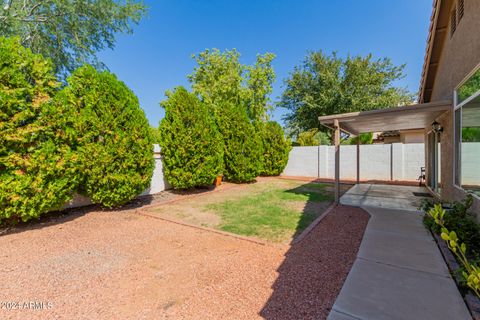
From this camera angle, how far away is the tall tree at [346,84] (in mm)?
18391

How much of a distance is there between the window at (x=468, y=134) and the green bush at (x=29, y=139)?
817 cm

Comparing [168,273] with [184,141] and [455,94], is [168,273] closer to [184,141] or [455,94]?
[184,141]

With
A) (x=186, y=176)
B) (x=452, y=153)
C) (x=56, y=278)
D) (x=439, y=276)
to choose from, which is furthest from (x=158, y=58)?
(x=439, y=276)

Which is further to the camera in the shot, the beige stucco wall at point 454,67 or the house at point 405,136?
the house at point 405,136

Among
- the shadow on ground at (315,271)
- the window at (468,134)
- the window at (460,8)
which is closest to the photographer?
the shadow on ground at (315,271)

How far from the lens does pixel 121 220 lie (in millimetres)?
5594

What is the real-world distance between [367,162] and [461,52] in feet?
31.1

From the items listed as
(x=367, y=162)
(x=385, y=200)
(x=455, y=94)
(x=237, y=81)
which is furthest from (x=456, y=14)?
(x=237, y=81)

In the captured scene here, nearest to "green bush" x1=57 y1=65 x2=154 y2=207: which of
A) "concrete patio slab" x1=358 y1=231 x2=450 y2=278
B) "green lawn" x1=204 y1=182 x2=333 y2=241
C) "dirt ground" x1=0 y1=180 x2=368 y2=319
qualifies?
"dirt ground" x1=0 y1=180 x2=368 y2=319

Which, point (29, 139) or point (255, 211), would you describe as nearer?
point (29, 139)

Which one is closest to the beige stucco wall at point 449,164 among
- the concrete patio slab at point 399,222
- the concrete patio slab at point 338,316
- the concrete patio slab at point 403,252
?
the concrete patio slab at point 399,222

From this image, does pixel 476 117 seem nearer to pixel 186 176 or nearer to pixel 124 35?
pixel 186 176

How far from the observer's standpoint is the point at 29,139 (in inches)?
179

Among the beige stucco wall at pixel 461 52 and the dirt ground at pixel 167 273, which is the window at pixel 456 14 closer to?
the beige stucco wall at pixel 461 52
